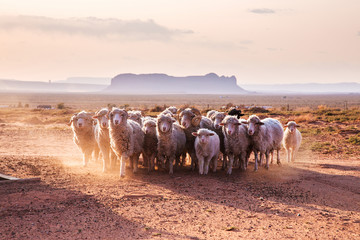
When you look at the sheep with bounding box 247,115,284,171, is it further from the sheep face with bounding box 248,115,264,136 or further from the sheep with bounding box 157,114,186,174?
the sheep with bounding box 157,114,186,174

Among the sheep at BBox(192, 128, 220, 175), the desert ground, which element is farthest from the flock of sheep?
the desert ground

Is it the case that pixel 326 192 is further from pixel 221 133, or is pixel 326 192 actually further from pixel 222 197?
pixel 221 133

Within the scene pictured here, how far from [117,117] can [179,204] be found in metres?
3.69

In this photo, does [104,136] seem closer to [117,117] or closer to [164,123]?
[117,117]

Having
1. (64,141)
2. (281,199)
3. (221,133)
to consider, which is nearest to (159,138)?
(221,133)

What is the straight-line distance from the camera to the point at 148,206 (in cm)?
852

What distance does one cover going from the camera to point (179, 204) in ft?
28.6

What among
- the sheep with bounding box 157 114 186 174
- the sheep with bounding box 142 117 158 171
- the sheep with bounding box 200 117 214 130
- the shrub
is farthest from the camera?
the shrub

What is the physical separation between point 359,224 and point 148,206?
4810mm

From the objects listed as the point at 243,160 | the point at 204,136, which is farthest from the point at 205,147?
the point at 243,160

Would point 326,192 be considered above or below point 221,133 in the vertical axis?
below

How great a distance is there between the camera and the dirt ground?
7.09 metres

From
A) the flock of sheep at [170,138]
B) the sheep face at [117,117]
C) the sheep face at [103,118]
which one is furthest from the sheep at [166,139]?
the sheep face at [103,118]

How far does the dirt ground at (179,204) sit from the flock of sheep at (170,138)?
24.0 inches
